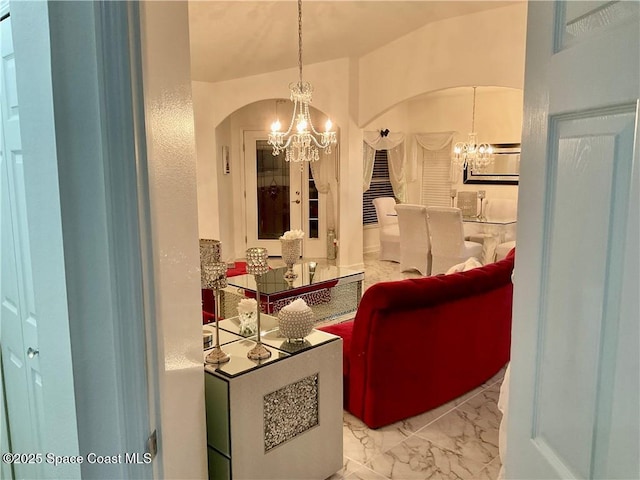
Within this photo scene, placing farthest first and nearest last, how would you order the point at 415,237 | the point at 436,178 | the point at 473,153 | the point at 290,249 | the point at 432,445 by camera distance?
the point at 436,178 < the point at 473,153 < the point at 415,237 < the point at 290,249 < the point at 432,445

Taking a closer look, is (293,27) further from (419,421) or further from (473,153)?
(419,421)

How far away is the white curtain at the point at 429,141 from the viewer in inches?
350

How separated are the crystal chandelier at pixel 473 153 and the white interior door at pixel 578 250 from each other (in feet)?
23.9

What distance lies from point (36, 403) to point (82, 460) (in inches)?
23.9

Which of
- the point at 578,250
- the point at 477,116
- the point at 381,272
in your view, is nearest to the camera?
the point at 578,250

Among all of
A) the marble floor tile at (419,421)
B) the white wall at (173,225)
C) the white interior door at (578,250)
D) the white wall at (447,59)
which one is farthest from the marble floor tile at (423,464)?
the white wall at (447,59)

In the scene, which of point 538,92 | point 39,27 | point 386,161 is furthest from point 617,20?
point 386,161

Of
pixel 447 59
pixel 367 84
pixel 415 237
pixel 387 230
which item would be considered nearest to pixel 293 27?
pixel 367 84

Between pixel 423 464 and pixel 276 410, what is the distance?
1016 mm

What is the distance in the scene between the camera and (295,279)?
15.8 feet

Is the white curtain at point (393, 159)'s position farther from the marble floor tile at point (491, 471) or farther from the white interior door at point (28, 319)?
the white interior door at point (28, 319)

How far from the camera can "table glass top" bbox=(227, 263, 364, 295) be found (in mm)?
4453

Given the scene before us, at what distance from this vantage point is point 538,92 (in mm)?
1002

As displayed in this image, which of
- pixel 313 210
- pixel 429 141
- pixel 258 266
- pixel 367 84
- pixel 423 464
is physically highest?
pixel 367 84
